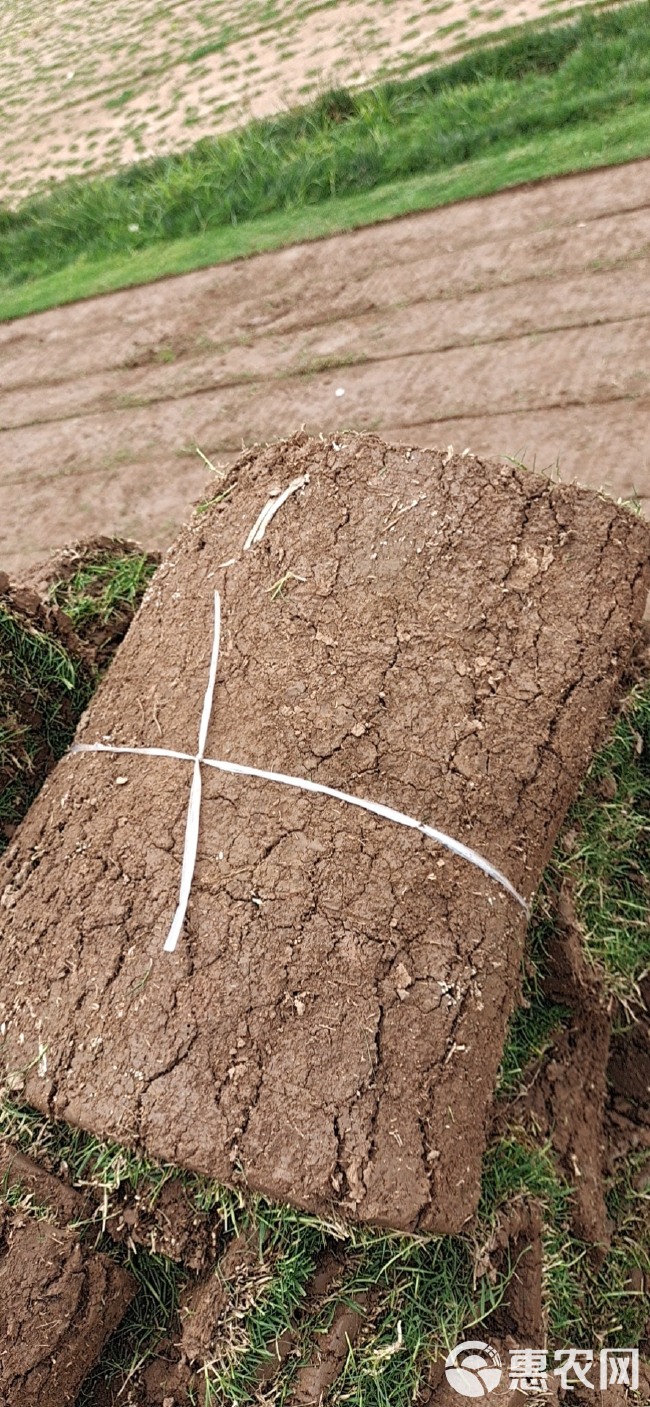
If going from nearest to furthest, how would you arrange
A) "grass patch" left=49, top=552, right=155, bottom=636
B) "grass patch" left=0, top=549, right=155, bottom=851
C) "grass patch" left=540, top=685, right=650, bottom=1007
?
"grass patch" left=540, top=685, right=650, bottom=1007 < "grass patch" left=0, top=549, right=155, bottom=851 < "grass patch" left=49, top=552, right=155, bottom=636

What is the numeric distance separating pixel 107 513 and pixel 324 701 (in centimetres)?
280

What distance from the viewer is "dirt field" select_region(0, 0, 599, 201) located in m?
7.23

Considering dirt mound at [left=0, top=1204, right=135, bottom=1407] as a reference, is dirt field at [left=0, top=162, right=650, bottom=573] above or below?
above

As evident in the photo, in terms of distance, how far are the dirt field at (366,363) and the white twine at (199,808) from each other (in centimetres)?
204

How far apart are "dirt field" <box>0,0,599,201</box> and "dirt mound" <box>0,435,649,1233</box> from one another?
5.64m

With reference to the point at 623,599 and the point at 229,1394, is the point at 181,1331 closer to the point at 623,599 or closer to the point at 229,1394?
the point at 229,1394

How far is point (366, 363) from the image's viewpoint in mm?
5090

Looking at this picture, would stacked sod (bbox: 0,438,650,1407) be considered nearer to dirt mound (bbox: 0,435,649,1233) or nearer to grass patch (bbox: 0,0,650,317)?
dirt mound (bbox: 0,435,649,1233)

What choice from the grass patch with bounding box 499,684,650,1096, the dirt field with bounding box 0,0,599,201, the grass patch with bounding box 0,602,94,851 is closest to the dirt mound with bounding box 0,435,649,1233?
the grass patch with bounding box 0,602,94,851

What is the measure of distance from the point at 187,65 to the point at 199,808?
8.13m

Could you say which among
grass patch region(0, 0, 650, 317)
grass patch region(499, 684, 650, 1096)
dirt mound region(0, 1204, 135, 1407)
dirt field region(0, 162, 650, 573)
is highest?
grass patch region(0, 0, 650, 317)

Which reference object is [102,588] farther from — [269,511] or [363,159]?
[363,159]

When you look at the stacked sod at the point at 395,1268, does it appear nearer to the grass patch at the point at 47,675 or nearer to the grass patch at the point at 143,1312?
the grass patch at the point at 143,1312

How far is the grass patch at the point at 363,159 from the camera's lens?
19.1ft
